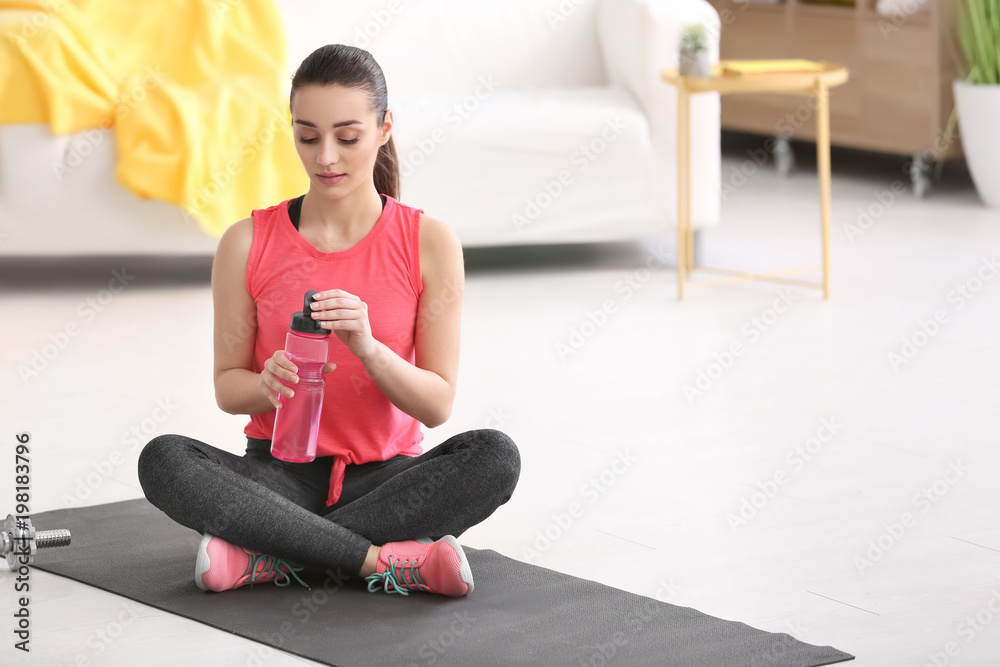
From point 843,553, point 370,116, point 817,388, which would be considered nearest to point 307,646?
point 370,116

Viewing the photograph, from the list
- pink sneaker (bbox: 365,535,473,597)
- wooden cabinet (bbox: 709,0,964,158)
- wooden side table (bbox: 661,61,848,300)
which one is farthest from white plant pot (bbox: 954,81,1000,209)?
pink sneaker (bbox: 365,535,473,597)

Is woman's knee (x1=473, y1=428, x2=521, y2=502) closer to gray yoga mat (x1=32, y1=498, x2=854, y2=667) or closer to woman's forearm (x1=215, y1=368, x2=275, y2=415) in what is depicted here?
gray yoga mat (x1=32, y1=498, x2=854, y2=667)

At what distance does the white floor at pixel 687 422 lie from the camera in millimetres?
1542

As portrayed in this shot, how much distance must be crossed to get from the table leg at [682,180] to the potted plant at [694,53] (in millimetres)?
38

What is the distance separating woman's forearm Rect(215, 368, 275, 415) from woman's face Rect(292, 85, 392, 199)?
0.22 meters

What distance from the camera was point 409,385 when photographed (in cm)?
153

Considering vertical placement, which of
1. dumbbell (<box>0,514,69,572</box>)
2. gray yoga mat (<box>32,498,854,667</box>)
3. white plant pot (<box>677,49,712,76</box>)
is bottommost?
gray yoga mat (<box>32,498,854,667</box>)

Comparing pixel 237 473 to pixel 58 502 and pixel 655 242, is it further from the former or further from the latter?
pixel 655 242

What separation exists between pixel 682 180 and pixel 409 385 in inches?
78.2

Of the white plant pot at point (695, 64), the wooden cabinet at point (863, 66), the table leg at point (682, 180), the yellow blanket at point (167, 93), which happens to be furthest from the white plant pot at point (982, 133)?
the yellow blanket at point (167, 93)

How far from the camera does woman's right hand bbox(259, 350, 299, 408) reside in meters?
1.44

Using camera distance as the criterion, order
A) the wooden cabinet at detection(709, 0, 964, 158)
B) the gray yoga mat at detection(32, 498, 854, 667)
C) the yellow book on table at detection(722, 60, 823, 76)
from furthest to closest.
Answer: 1. the wooden cabinet at detection(709, 0, 964, 158)
2. the yellow book on table at detection(722, 60, 823, 76)
3. the gray yoga mat at detection(32, 498, 854, 667)

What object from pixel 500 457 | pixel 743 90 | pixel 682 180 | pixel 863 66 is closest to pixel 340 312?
pixel 500 457

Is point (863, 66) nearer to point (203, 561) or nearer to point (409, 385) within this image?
point (409, 385)
